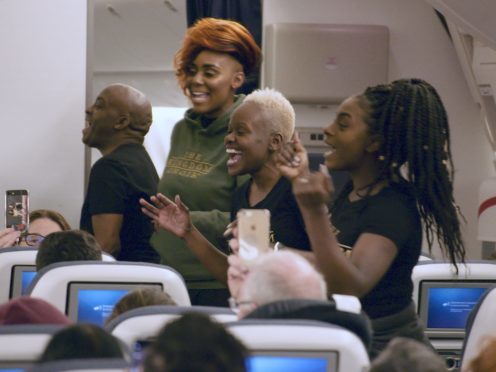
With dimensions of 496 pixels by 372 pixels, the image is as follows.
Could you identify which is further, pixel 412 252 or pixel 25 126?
pixel 25 126

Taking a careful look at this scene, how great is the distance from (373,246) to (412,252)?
170mm

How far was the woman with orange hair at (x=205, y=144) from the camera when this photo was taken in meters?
5.80

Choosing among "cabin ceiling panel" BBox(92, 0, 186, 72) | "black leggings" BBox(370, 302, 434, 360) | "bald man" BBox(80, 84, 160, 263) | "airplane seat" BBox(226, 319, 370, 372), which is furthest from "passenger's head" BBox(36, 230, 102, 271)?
"cabin ceiling panel" BBox(92, 0, 186, 72)

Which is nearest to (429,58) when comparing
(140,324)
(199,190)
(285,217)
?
(199,190)

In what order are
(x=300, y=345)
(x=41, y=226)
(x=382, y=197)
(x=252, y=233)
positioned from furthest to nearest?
(x=41, y=226), (x=382, y=197), (x=252, y=233), (x=300, y=345)

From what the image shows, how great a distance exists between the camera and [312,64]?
11.1 m

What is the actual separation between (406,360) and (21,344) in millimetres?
919

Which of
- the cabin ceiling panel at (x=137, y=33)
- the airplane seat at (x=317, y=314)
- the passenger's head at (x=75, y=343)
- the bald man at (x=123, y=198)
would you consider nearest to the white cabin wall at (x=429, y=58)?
the cabin ceiling panel at (x=137, y=33)

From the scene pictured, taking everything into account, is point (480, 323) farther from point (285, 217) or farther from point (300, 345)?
point (300, 345)

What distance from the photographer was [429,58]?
11.3 meters

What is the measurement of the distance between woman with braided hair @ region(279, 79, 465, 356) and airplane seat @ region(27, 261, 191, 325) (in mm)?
616

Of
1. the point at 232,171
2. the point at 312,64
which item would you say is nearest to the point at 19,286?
the point at 232,171

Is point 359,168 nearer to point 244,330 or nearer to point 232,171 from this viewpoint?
point 232,171

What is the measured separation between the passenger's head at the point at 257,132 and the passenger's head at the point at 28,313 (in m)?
1.72
